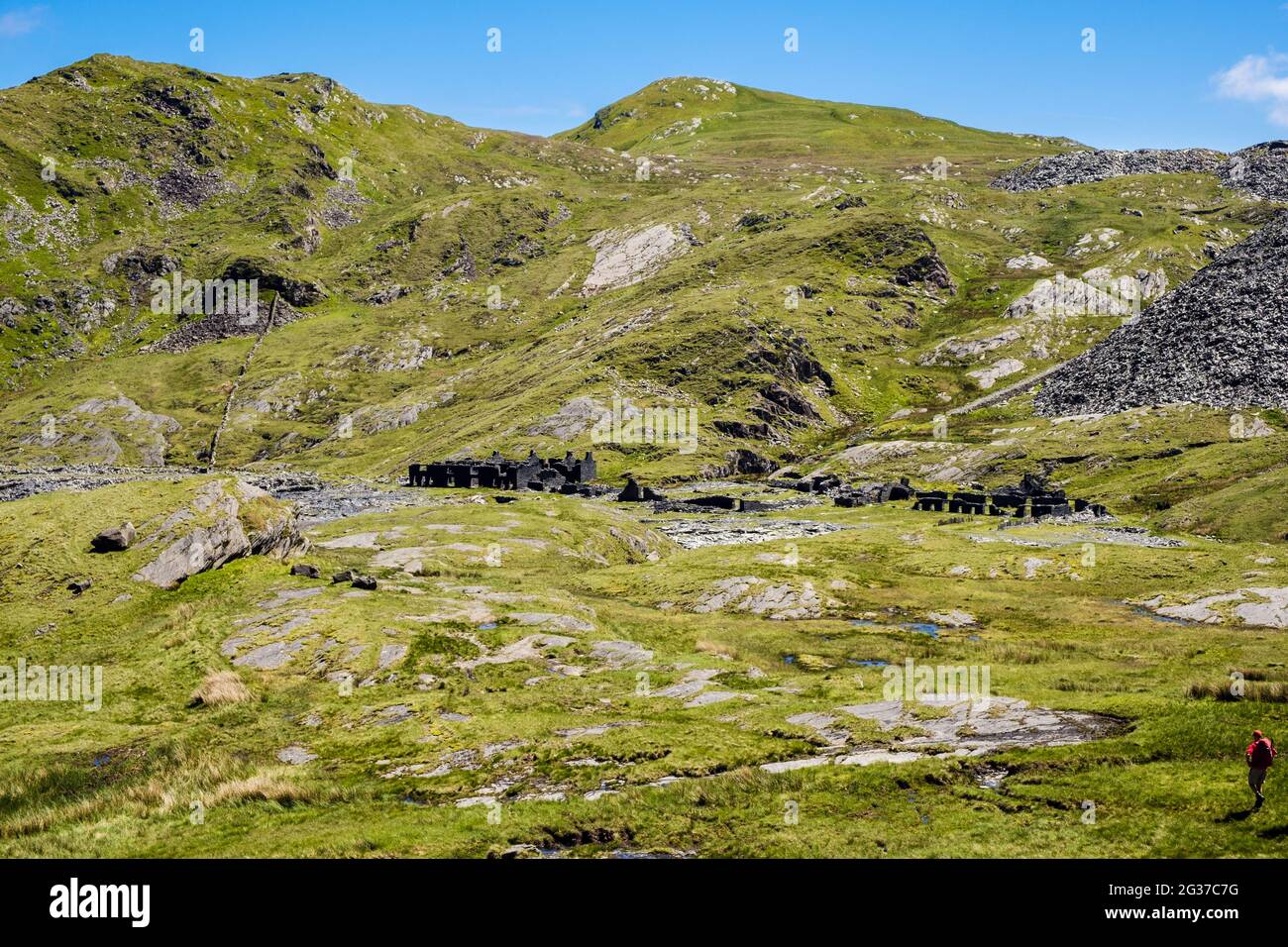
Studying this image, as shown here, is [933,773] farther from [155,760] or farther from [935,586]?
[935,586]

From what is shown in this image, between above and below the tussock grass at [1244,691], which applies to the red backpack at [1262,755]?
above

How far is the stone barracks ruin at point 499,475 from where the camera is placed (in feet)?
483

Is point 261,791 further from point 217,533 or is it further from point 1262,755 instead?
point 1262,755

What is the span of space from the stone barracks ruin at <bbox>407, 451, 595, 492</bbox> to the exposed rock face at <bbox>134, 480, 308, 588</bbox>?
296 ft

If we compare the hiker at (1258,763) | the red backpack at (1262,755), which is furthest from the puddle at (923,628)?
the red backpack at (1262,755)

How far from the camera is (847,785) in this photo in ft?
85.0

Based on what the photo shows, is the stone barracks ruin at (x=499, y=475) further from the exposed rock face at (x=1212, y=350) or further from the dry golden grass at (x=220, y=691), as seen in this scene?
the exposed rock face at (x=1212, y=350)

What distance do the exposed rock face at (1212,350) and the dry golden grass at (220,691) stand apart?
180 metres

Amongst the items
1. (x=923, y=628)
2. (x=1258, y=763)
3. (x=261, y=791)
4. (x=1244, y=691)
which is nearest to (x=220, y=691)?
(x=261, y=791)

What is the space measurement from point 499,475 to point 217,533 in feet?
322

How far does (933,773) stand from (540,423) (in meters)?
174

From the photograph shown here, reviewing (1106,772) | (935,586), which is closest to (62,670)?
(1106,772)

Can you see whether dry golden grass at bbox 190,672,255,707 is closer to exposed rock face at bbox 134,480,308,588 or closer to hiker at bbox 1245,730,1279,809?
exposed rock face at bbox 134,480,308,588
